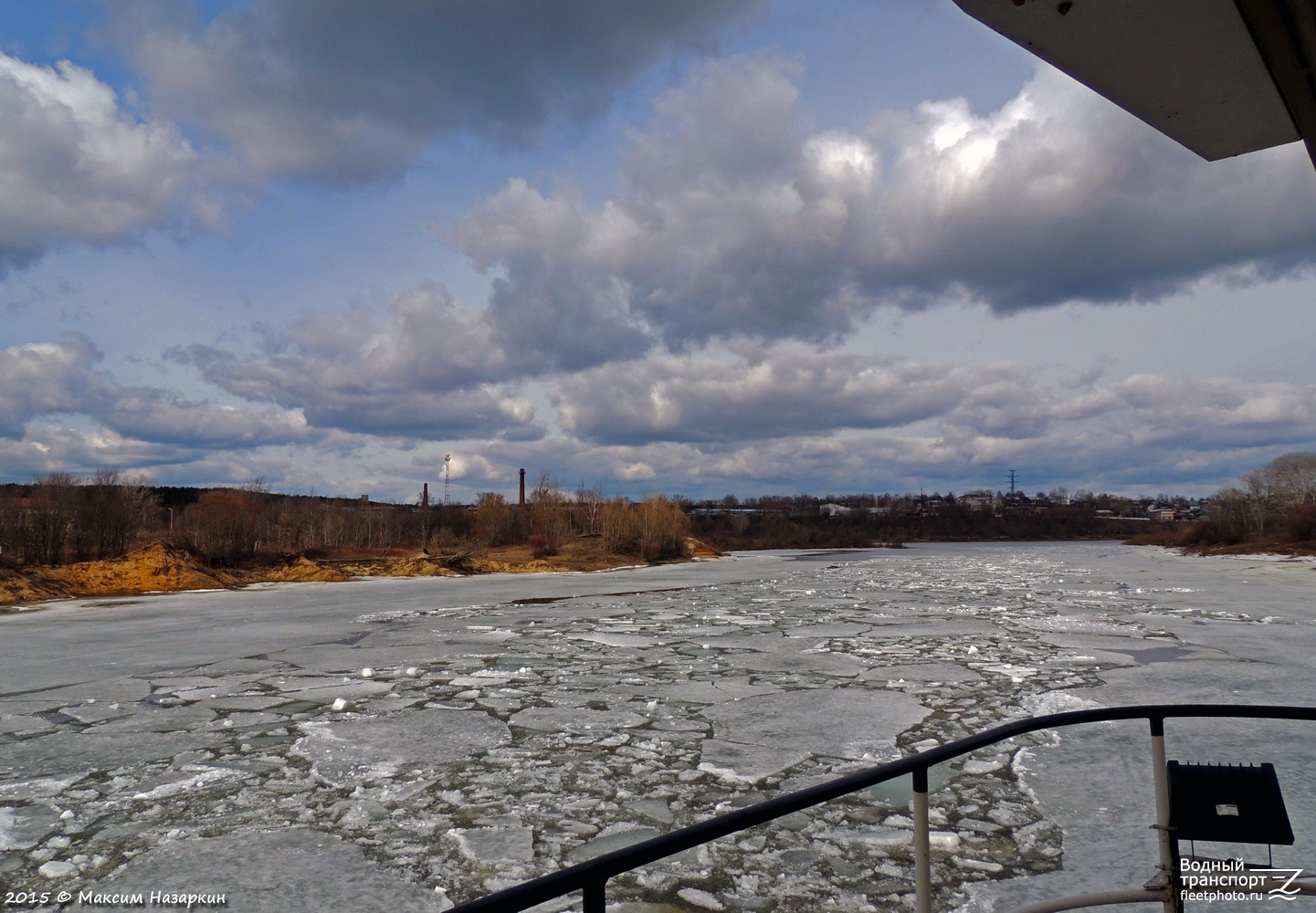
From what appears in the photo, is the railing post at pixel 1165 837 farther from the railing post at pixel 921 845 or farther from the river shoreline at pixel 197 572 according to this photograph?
the river shoreline at pixel 197 572

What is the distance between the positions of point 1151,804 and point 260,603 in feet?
47.1

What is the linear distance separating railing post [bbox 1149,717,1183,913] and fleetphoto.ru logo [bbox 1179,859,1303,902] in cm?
3

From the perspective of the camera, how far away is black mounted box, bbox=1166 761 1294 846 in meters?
1.89

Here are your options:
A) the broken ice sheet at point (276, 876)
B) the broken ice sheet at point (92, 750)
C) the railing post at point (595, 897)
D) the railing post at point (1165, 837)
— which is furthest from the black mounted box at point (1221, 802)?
the broken ice sheet at point (92, 750)

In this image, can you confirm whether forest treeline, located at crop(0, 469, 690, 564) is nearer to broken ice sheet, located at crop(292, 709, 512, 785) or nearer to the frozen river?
the frozen river

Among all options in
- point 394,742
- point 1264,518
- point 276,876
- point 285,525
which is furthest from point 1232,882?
point 1264,518

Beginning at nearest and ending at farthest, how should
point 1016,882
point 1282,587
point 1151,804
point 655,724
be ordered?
point 1016,882 → point 1151,804 → point 655,724 → point 1282,587

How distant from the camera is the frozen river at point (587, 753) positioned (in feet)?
10.0

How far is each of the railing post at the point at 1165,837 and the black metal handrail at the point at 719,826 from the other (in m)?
0.08

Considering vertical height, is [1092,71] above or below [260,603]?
above

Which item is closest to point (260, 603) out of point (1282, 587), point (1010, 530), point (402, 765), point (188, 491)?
point (402, 765)

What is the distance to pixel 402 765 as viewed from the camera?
14.3 feet

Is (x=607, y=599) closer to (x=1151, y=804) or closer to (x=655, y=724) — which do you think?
(x=655, y=724)

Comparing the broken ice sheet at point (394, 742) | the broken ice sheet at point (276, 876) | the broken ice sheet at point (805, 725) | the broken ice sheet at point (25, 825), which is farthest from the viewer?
the broken ice sheet at point (805, 725)
